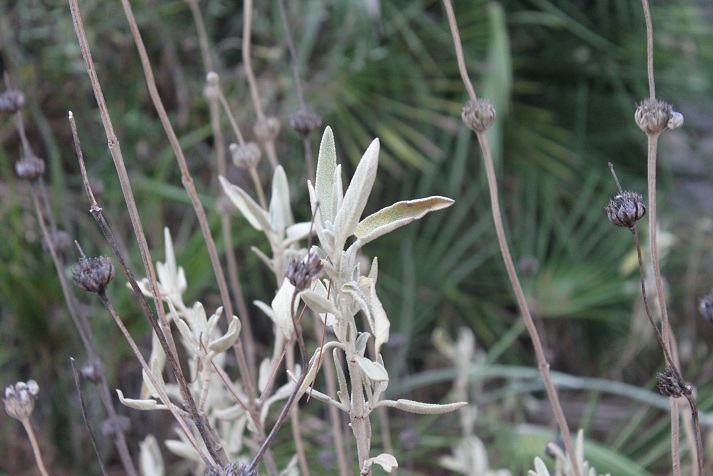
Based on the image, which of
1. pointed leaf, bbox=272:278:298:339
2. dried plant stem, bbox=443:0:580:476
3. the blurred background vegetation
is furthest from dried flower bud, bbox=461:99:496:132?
the blurred background vegetation

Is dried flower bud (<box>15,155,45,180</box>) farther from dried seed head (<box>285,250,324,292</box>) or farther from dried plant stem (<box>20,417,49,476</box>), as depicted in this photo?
dried seed head (<box>285,250,324,292</box>)

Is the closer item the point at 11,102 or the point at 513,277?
the point at 513,277

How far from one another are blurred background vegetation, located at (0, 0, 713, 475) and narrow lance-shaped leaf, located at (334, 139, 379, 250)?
0.81 metres

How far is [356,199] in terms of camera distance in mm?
352

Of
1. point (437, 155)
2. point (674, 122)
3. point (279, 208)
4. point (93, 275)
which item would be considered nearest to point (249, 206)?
point (279, 208)

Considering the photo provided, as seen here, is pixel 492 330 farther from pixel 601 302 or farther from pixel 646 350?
pixel 646 350

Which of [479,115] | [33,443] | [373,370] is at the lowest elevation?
[33,443]

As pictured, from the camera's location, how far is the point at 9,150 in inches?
60.4

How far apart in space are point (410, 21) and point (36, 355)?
41.4 inches

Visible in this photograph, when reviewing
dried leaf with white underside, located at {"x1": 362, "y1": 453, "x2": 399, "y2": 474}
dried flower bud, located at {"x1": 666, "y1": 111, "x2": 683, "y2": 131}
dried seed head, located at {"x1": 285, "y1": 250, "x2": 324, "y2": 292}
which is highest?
dried flower bud, located at {"x1": 666, "y1": 111, "x2": 683, "y2": 131}

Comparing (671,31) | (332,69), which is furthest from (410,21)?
(671,31)

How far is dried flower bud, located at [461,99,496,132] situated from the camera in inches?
15.1

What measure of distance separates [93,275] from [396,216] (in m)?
0.14

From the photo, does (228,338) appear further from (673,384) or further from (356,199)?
(673,384)
